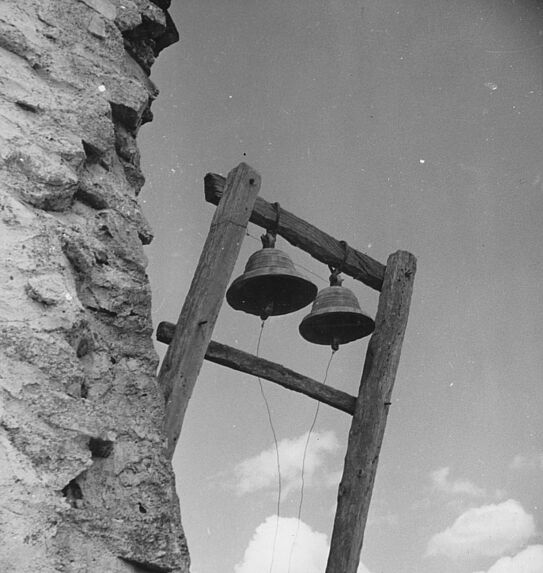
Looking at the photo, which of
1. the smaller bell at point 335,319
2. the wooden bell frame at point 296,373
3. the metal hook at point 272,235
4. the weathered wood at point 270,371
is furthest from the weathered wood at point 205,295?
the smaller bell at point 335,319

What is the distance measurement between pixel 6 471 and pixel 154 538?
465mm

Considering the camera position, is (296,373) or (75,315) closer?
(75,315)

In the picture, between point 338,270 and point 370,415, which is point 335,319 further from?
point 370,415

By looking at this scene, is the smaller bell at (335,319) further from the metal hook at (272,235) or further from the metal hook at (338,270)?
the metal hook at (272,235)

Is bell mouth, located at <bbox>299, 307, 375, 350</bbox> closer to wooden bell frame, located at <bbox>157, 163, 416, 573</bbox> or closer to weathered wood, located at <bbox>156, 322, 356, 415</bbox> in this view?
wooden bell frame, located at <bbox>157, 163, 416, 573</bbox>

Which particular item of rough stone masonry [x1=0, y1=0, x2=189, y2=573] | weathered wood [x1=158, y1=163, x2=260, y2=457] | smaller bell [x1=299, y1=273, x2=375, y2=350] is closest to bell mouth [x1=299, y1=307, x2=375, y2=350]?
smaller bell [x1=299, y1=273, x2=375, y2=350]

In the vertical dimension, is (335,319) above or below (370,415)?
above

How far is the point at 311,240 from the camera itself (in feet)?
14.0

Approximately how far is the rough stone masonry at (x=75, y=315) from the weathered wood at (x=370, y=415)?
1946 millimetres

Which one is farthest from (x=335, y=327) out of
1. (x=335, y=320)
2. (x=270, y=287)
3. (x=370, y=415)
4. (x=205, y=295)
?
(x=205, y=295)

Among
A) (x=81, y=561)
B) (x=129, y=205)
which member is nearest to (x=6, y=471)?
(x=81, y=561)

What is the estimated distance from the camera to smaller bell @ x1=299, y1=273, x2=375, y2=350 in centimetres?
422

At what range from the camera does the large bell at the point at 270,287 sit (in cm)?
397

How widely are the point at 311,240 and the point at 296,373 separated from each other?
0.85 meters
